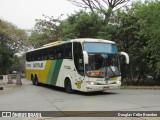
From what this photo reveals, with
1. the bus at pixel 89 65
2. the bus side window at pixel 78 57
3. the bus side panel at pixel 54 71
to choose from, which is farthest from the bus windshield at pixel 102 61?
the bus side panel at pixel 54 71

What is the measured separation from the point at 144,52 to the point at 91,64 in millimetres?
12286

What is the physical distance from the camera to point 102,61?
19.6 meters

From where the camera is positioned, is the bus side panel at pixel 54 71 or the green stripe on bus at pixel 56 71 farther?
the bus side panel at pixel 54 71

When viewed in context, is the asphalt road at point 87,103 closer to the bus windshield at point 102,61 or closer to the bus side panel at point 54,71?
the bus windshield at point 102,61

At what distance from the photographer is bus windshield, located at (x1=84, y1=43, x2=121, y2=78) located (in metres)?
19.5

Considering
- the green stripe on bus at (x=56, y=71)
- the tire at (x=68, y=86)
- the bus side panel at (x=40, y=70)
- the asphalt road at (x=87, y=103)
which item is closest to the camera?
the asphalt road at (x=87, y=103)

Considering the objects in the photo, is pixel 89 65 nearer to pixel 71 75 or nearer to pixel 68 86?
pixel 71 75

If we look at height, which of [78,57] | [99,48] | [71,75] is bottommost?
[71,75]

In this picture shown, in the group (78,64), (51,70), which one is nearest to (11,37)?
(51,70)

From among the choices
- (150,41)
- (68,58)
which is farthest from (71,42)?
(150,41)

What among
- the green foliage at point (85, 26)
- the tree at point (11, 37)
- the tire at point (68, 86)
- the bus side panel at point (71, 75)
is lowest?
the tire at point (68, 86)

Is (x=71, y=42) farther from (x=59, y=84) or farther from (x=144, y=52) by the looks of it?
(x=144, y=52)

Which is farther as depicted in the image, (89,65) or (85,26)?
(85,26)

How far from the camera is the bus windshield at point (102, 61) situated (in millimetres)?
19453
